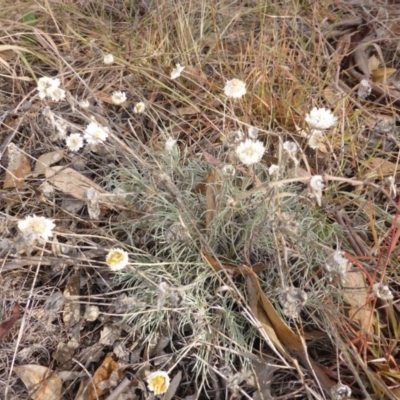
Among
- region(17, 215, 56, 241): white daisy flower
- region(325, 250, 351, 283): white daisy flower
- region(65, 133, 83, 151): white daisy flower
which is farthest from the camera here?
region(65, 133, 83, 151): white daisy flower

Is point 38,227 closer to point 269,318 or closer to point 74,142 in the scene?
point 74,142

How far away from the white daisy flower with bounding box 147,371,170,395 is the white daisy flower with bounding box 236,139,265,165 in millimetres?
403

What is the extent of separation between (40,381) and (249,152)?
60 cm

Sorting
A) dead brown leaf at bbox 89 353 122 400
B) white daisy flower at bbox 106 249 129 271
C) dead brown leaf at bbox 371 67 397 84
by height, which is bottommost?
dead brown leaf at bbox 89 353 122 400

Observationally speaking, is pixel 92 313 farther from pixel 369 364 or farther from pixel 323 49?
pixel 323 49

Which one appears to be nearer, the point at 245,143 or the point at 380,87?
the point at 245,143

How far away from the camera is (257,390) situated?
95 cm

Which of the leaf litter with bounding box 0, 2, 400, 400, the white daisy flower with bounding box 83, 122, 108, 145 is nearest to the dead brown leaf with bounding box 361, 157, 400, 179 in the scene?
the leaf litter with bounding box 0, 2, 400, 400

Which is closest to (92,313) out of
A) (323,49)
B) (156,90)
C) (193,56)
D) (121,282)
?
(121,282)

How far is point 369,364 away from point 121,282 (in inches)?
20.4

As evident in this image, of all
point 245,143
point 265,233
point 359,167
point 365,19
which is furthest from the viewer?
point 365,19

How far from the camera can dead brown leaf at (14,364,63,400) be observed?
3.28 ft

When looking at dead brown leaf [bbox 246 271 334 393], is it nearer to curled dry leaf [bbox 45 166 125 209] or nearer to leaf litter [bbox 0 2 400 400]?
leaf litter [bbox 0 2 400 400]

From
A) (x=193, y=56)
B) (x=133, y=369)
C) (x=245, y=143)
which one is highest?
(x=245, y=143)
